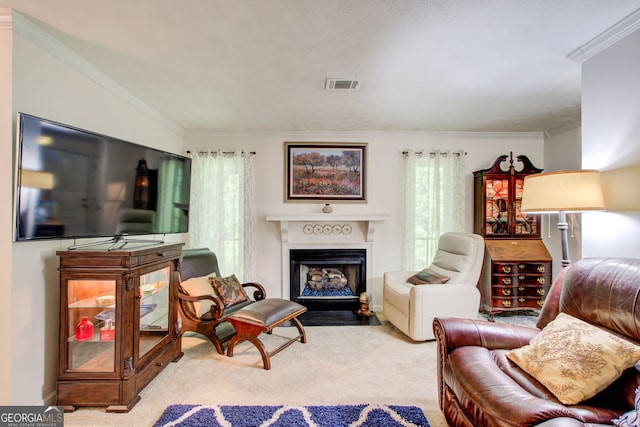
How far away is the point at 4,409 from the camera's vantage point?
175 centimetres

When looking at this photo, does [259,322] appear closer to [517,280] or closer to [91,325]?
[91,325]

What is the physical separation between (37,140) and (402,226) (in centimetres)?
379

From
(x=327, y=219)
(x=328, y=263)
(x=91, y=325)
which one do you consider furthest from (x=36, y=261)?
(x=328, y=263)

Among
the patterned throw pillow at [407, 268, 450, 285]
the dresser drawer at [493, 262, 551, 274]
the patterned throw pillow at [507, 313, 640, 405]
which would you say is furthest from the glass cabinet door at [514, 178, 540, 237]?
the patterned throw pillow at [507, 313, 640, 405]

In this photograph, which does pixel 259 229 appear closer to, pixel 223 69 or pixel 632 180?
pixel 223 69

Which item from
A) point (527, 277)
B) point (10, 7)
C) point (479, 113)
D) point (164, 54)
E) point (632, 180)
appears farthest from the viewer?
point (527, 277)

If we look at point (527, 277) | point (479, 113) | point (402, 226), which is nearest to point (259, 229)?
point (402, 226)

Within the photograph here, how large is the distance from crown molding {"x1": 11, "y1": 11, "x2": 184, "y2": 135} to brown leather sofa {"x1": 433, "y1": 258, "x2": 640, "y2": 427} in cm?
315

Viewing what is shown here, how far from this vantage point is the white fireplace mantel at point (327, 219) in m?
3.99

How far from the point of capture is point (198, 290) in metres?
3.01

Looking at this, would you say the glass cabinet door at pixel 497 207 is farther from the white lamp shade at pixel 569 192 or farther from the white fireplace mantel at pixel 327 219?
the white lamp shade at pixel 569 192

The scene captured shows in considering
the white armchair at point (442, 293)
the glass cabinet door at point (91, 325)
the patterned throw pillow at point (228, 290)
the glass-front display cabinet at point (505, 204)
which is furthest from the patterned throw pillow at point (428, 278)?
the glass cabinet door at point (91, 325)

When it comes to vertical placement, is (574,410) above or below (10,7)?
below

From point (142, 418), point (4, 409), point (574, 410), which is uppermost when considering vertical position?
point (574, 410)
